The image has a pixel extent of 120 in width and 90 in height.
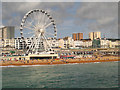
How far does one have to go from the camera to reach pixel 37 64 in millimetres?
62469

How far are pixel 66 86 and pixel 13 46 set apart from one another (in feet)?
375

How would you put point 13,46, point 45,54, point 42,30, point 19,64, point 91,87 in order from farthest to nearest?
point 13,46, point 45,54, point 42,30, point 19,64, point 91,87

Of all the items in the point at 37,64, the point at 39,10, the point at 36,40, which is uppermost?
the point at 39,10

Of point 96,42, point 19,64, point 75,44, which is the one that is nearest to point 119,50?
point 96,42

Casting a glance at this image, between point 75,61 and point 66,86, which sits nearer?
point 66,86

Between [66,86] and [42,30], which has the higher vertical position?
[42,30]

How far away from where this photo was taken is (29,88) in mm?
26625

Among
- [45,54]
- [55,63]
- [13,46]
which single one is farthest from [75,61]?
[13,46]

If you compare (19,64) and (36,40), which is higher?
(36,40)

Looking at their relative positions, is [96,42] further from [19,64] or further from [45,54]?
[19,64]

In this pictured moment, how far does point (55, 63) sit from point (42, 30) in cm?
1291

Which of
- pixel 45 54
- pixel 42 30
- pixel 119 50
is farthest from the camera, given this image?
pixel 119 50

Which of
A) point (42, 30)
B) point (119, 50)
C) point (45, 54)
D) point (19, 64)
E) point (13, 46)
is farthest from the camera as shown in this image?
point (13, 46)

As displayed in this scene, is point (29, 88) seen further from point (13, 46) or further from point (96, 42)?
point (96, 42)
